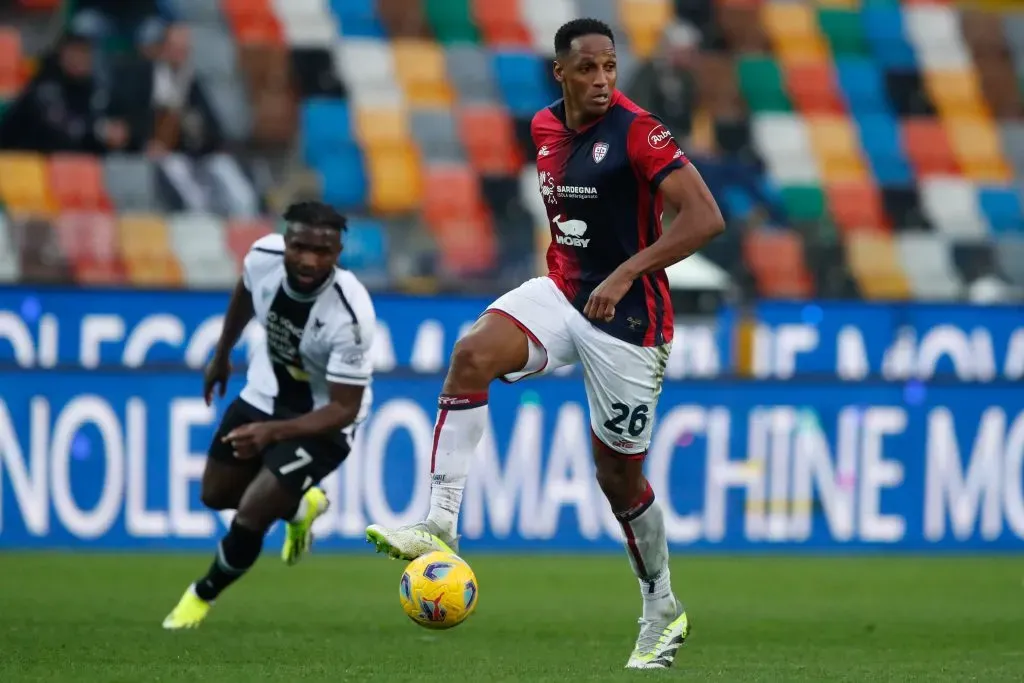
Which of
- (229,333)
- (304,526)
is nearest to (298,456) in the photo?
(304,526)

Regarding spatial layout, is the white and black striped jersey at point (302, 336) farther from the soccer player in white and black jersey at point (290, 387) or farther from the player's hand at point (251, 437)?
the player's hand at point (251, 437)

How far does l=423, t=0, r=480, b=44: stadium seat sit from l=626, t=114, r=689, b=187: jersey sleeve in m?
11.3

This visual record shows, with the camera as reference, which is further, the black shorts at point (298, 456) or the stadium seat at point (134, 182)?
the stadium seat at point (134, 182)

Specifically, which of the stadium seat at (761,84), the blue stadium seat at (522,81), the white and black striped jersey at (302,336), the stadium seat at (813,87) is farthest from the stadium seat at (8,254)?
the stadium seat at (813,87)

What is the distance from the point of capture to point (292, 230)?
748 centimetres

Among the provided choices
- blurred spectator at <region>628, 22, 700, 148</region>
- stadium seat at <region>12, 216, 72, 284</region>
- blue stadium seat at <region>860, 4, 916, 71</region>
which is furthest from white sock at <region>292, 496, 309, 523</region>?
blue stadium seat at <region>860, 4, 916, 71</region>

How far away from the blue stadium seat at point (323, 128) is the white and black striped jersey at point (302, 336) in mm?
7341

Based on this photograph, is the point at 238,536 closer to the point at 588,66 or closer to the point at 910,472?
the point at 588,66

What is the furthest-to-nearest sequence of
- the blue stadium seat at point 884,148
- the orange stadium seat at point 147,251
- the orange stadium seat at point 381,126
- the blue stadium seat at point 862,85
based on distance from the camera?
1. the blue stadium seat at point 862,85
2. the blue stadium seat at point 884,148
3. the orange stadium seat at point 381,126
4. the orange stadium seat at point 147,251

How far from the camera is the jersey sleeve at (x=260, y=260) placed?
782cm

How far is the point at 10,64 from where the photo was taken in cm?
1471

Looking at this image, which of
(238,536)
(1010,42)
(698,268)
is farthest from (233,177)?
(1010,42)

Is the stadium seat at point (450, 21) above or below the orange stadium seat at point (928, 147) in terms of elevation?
above

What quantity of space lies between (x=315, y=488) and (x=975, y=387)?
18.1 feet
